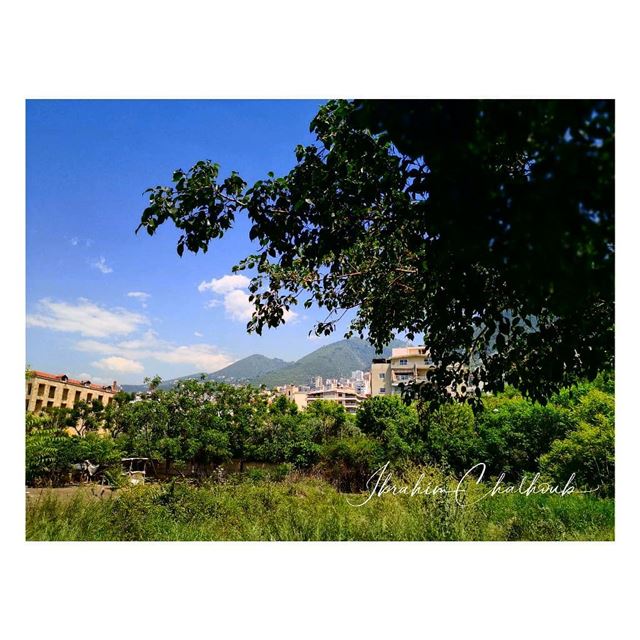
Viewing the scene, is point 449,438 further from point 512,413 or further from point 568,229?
point 568,229

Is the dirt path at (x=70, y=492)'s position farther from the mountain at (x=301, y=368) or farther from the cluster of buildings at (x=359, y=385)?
the cluster of buildings at (x=359, y=385)

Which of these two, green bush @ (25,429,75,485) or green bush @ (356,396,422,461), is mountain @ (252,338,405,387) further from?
green bush @ (25,429,75,485)

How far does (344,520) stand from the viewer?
3.82m

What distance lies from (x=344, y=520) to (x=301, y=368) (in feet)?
20.5

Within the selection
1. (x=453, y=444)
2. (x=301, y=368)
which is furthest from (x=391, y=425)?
(x=301, y=368)

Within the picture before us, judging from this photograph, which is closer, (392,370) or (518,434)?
(518,434)

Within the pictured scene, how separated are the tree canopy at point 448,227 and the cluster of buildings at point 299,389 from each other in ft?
1.75

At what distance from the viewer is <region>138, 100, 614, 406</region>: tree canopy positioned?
1561 millimetres

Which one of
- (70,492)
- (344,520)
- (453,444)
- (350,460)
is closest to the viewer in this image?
(344,520)

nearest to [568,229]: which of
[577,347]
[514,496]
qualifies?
[577,347]

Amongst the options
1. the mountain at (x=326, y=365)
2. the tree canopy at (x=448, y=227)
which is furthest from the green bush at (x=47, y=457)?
the mountain at (x=326, y=365)

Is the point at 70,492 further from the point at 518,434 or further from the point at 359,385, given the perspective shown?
the point at 359,385
